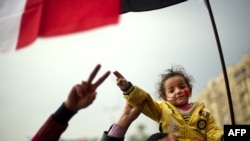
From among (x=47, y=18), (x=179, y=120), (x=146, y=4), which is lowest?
(x=179, y=120)

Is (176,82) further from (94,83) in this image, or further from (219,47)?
(94,83)

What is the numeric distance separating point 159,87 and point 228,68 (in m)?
0.27

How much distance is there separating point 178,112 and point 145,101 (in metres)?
0.11

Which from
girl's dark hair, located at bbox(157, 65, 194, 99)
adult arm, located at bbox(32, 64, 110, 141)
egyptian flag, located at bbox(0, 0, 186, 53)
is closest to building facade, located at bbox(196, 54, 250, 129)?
girl's dark hair, located at bbox(157, 65, 194, 99)

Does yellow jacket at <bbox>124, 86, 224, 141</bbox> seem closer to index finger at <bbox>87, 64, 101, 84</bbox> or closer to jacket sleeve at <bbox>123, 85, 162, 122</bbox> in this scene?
jacket sleeve at <bbox>123, 85, 162, 122</bbox>

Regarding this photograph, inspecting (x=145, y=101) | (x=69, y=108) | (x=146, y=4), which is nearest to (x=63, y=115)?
(x=69, y=108)

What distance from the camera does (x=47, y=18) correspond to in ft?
3.04

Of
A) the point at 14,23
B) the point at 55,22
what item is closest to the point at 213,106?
the point at 55,22

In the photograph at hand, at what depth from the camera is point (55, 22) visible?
0.91 m

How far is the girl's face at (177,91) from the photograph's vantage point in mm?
967

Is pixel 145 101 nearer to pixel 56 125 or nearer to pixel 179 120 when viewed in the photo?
pixel 179 120

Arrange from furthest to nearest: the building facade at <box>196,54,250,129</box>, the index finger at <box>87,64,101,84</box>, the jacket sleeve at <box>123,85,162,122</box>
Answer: the building facade at <box>196,54,250,129</box>
the jacket sleeve at <box>123,85,162,122</box>
the index finger at <box>87,64,101,84</box>

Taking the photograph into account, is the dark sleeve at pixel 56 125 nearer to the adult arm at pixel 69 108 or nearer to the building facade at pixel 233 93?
the adult arm at pixel 69 108

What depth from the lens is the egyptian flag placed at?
0.88 metres
